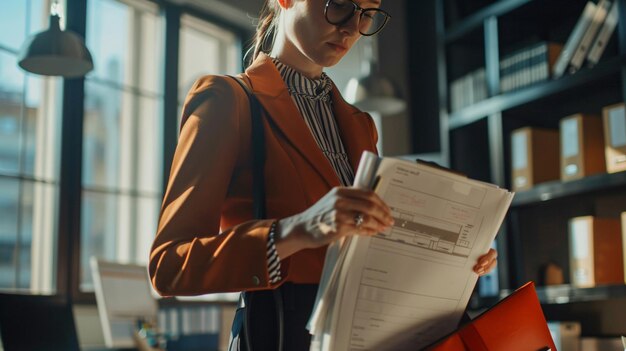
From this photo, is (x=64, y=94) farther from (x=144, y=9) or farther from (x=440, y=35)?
(x=440, y=35)

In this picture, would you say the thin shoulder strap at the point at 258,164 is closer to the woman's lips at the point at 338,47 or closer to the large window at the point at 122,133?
the woman's lips at the point at 338,47

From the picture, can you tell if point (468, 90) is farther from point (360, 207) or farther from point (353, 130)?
point (360, 207)

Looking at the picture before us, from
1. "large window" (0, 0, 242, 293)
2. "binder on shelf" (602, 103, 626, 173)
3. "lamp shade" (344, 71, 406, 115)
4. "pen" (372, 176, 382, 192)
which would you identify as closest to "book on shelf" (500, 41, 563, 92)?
"binder on shelf" (602, 103, 626, 173)

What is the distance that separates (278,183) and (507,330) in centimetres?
33

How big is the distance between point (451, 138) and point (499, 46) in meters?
0.58

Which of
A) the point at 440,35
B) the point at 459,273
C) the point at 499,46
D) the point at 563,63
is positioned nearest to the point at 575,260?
the point at 563,63

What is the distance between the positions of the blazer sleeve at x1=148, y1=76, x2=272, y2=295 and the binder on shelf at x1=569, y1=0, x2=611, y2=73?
10.00 feet

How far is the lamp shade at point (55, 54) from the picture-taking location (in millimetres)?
3379

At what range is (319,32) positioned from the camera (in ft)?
3.23

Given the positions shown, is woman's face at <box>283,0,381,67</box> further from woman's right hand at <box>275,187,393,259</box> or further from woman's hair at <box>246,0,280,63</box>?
woman's right hand at <box>275,187,393,259</box>

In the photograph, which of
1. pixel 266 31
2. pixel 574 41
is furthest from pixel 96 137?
pixel 266 31

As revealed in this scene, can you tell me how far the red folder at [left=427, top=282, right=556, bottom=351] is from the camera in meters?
0.91

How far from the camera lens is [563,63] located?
3717 millimetres

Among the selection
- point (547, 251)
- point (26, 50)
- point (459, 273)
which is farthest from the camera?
point (547, 251)
